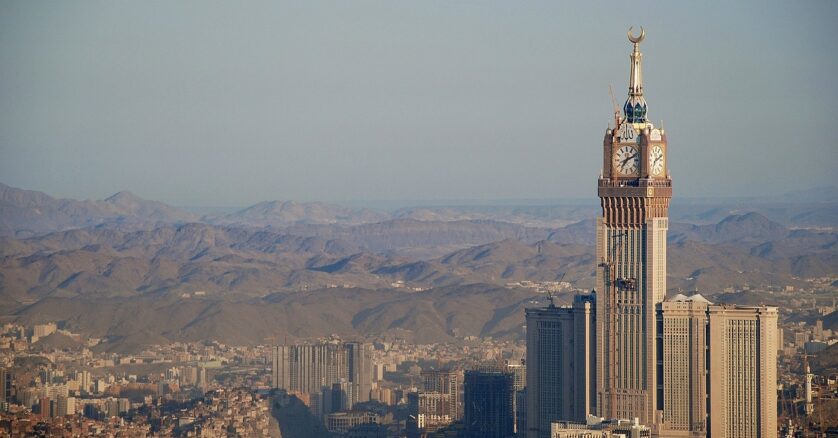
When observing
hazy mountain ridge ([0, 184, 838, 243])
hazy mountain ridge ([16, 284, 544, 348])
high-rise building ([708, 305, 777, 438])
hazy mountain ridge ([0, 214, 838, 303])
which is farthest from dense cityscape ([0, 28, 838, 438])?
hazy mountain ridge ([0, 214, 838, 303])

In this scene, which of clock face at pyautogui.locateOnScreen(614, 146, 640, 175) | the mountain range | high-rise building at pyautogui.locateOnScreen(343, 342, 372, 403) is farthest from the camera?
the mountain range

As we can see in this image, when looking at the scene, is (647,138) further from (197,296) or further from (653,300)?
(197,296)

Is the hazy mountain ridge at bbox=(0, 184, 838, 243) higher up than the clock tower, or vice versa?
the hazy mountain ridge at bbox=(0, 184, 838, 243)

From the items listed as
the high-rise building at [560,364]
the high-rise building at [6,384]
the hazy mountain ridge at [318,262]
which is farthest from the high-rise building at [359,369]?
the high-rise building at [560,364]

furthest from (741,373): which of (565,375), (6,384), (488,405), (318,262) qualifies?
(318,262)

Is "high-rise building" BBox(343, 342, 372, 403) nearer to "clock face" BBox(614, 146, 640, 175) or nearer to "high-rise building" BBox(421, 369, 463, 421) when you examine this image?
"high-rise building" BBox(421, 369, 463, 421)

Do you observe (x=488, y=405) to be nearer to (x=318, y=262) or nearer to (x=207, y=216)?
(x=318, y=262)
